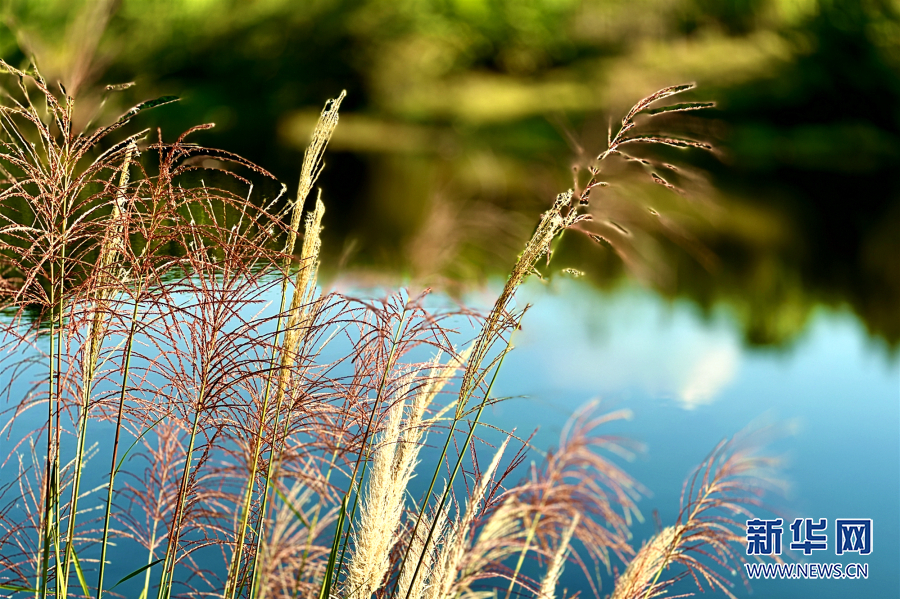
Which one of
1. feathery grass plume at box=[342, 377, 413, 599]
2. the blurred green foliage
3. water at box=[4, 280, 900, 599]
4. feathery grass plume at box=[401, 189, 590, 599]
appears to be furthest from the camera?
the blurred green foliage

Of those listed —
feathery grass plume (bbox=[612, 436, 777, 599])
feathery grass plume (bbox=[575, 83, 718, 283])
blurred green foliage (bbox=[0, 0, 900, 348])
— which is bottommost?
feathery grass plume (bbox=[612, 436, 777, 599])

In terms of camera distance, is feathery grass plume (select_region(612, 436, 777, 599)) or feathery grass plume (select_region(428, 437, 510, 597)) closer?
feathery grass plume (select_region(428, 437, 510, 597))

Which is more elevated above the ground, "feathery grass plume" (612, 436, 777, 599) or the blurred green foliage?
the blurred green foliage

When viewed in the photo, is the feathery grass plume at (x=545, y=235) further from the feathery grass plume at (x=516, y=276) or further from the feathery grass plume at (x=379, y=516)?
the feathery grass plume at (x=379, y=516)

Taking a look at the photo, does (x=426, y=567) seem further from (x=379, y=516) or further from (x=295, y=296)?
(x=295, y=296)

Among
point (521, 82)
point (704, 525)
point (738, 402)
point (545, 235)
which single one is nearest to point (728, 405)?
point (738, 402)

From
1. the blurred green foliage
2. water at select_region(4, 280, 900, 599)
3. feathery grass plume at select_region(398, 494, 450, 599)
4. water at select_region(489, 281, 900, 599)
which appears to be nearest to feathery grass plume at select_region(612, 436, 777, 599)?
water at select_region(4, 280, 900, 599)

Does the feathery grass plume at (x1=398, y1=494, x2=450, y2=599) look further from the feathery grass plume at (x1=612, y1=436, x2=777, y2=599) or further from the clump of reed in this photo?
the feathery grass plume at (x1=612, y1=436, x2=777, y2=599)

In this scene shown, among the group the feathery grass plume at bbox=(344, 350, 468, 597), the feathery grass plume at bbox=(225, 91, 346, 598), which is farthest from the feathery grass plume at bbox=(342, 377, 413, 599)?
the feathery grass plume at bbox=(225, 91, 346, 598)

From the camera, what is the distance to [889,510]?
4.45 meters

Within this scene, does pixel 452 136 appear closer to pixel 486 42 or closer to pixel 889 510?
pixel 486 42

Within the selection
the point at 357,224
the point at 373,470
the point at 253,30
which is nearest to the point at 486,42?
the point at 253,30

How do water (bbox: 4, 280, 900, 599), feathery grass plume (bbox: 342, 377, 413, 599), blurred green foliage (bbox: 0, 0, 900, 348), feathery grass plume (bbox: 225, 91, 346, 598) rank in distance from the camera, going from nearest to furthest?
feathery grass plume (bbox: 225, 91, 346, 598), feathery grass plume (bbox: 342, 377, 413, 599), water (bbox: 4, 280, 900, 599), blurred green foliage (bbox: 0, 0, 900, 348)

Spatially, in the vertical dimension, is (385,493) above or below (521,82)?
below
